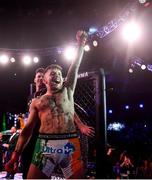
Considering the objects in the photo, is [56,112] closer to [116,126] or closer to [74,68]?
[74,68]

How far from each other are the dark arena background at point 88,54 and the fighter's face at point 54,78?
22cm

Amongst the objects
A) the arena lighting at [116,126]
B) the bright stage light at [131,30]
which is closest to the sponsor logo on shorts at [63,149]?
the bright stage light at [131,30]

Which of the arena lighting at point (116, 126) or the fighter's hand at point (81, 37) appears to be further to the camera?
the arena lighting at point (116, 126)

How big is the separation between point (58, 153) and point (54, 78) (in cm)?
72

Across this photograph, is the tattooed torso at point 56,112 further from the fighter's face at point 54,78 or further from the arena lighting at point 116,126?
the arena lighting at point 116,126

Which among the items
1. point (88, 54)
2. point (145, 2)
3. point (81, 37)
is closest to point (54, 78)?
point (81, 37)

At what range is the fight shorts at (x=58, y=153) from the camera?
2.87 m

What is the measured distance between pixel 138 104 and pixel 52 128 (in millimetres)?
27776

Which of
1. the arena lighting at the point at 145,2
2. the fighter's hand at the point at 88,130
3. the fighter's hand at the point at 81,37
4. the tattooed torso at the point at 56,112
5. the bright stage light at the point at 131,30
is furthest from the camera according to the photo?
the bright stage light at the point at 131,30

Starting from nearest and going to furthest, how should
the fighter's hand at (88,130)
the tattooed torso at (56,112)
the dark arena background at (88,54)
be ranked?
the fighter's hand at (88,130) < the dark arena background at (88,54) < the tattooed torso at (56,112)

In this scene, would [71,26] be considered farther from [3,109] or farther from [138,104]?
[138,104]

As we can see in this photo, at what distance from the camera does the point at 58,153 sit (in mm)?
2918

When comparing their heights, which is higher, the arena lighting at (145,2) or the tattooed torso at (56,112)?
the arena lighting at (145,2)

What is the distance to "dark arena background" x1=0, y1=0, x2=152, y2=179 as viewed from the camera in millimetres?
2822
